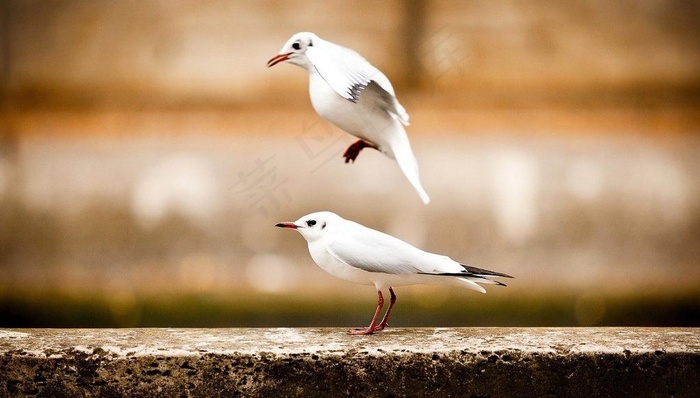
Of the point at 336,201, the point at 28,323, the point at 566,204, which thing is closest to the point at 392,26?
the point at 336,201

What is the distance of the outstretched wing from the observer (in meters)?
1.44

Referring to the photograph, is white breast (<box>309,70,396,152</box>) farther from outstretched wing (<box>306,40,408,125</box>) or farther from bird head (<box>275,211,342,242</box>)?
bird head (<box>275,211,342,242</box>)

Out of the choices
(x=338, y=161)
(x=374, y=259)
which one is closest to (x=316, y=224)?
(x=374, y=259)

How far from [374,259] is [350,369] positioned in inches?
7.1

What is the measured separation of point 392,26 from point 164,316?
160 centimetres

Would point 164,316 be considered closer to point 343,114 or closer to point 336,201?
point 336,201

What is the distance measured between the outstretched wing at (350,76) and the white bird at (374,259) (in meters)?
0.20

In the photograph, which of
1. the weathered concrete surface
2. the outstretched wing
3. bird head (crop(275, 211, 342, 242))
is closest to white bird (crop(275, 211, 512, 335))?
bird head (crop(275, 211, 342, 242))

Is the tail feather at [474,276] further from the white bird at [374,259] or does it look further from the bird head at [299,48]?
the bird head at [299,48]

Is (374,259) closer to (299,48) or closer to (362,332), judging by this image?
(362,332)

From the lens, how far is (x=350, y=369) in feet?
4.91

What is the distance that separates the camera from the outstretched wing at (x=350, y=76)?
4.73 feet

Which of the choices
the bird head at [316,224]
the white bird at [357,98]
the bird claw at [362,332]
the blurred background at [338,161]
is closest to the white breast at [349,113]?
the white bird at [357,98]

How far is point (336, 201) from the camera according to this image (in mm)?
4023
